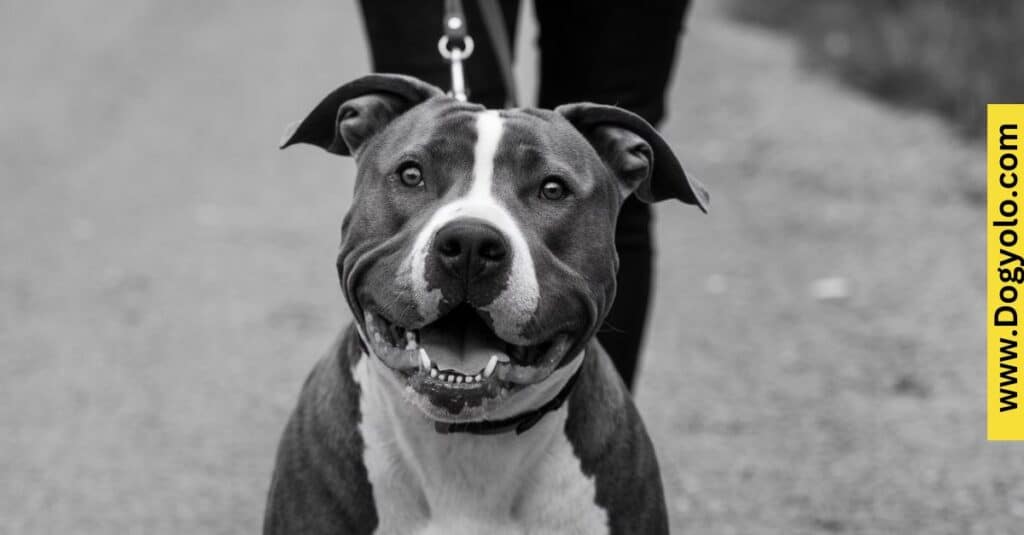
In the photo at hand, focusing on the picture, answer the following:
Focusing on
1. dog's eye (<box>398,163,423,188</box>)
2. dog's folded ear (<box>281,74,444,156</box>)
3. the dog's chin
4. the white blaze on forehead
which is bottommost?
the dog's chin

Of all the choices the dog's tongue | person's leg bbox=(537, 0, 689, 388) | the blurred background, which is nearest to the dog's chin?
the dog's tongue

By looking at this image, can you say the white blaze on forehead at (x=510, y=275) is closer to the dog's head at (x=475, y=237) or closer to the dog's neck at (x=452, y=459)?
the dog's head at (x=475, y=237)

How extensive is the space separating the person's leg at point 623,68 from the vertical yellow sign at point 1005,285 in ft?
5.99

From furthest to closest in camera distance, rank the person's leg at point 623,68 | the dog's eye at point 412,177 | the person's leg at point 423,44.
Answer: the person's leg at point 623,68, the person's leg at point 423,44, the dog's eye at point 412,177

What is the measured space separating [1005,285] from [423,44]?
2.77m

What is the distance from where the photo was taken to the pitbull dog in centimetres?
262

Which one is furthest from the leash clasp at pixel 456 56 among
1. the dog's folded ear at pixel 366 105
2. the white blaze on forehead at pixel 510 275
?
the white blaze on forehead at pixel 510 275

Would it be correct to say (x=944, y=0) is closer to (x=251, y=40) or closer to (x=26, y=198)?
(x=251, y=40)

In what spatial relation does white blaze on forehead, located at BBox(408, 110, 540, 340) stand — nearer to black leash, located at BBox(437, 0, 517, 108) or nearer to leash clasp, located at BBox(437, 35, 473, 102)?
black leash, located at BBox(437, 0, 517, 108)

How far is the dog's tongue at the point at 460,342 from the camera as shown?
2.69 meters

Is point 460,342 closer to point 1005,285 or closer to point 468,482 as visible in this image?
point 468,482

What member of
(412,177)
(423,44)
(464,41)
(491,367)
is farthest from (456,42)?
(491,367)

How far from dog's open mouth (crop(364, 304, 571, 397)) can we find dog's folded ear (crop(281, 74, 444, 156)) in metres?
0.51

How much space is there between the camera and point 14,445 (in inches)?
190
